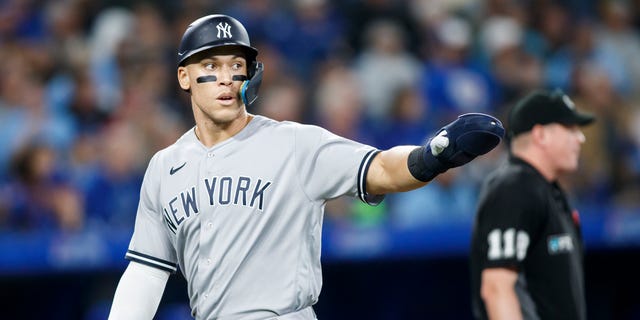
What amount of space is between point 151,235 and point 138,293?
214 millimetres

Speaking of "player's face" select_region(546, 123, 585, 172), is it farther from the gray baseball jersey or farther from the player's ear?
the player's ear

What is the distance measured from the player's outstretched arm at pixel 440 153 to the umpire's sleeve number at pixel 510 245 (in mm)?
1198

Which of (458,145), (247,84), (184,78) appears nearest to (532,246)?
(458,145)

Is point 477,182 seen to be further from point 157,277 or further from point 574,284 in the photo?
point 157,277

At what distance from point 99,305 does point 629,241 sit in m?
3.82

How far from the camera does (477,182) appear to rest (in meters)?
6.70

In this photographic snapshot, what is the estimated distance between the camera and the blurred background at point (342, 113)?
6.48 meters

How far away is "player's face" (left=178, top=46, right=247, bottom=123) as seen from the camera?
3.41 meters

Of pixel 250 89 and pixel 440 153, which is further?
pixel 250 89

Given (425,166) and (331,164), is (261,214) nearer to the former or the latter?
(331,164)

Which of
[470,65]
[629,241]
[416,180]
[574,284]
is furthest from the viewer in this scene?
[470,65]

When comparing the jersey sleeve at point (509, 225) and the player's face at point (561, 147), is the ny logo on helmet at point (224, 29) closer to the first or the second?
the jersey sleeve at point (509, 225)

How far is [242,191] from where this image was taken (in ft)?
11.0

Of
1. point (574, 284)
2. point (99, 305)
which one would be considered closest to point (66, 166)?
point (99, 305)
